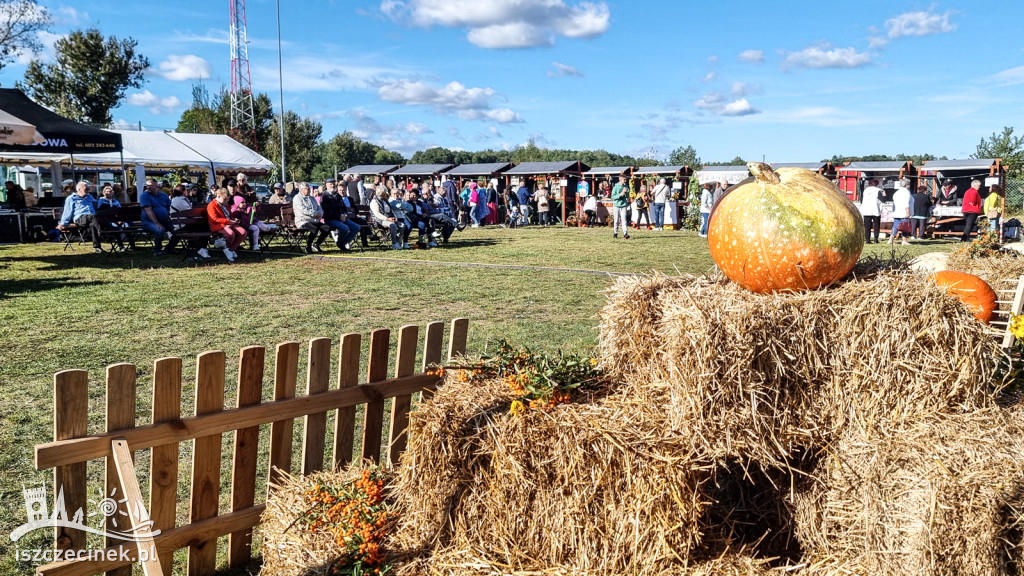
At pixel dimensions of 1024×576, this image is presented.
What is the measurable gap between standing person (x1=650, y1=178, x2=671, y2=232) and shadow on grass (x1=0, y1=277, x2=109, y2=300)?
69.3 feet

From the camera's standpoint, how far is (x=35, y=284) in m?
10.8

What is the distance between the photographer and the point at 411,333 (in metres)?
3.71

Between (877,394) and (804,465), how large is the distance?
386 mm

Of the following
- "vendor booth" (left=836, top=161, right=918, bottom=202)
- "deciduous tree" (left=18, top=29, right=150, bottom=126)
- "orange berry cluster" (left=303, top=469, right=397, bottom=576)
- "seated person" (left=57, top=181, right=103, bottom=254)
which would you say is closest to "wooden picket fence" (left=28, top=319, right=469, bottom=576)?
"orange berry cluster" (left=303, top=469, right=397, bottom=576)

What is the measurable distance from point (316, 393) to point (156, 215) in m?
13.7

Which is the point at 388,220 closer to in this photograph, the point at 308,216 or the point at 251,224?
the point at 308,216

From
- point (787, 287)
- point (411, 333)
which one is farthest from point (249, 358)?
point (787, 287)

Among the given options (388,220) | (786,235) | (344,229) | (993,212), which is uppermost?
(993,212)

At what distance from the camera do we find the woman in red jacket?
1399cm

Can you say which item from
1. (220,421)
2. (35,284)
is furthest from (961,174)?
(220,421)

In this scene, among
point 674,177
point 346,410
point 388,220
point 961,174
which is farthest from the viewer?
point 674,177

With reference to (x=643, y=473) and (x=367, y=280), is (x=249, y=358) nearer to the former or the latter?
(x=643, y=473)

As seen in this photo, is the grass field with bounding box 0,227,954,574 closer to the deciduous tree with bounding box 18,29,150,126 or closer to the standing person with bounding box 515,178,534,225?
the standing person with bounding box 515,178,534,225

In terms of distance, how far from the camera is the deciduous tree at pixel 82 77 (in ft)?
148
